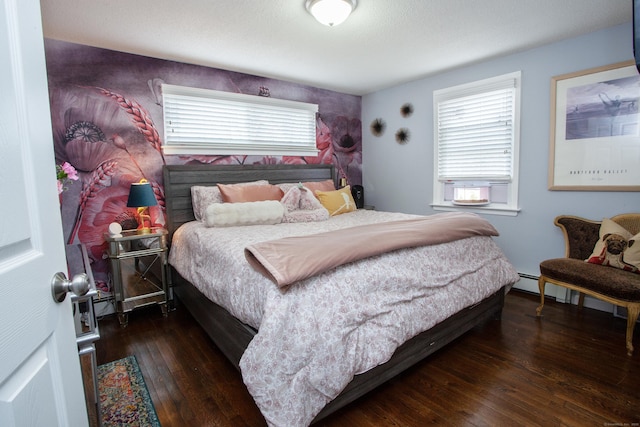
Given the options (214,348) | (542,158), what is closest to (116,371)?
(214,348)

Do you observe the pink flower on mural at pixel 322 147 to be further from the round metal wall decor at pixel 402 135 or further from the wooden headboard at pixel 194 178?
the round metal wall decor at pixel 402 135

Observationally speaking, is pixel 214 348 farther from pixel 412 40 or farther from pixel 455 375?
pixel 412 40

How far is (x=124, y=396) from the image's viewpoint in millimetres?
1842

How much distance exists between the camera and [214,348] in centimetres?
233

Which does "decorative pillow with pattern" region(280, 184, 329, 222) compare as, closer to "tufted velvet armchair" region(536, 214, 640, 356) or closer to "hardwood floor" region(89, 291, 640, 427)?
"hardwood floor" region(89, 291, 640, 427)

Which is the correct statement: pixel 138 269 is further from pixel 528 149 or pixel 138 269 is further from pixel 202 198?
pixel 528 149

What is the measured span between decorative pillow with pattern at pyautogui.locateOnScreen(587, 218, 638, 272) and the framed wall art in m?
0.40

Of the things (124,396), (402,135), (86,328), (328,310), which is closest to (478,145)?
(402,135)

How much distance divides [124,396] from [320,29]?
2843mm

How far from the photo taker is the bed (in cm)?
142

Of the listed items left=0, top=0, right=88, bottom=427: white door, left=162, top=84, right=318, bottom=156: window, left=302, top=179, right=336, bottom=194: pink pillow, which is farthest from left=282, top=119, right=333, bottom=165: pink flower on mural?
left=0, top=0, right=88, bottom=427: white door

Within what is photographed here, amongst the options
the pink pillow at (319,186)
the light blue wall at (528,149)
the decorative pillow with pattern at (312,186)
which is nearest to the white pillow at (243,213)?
the decorative pillow with pattern at (312,186)

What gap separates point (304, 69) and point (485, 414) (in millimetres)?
3378

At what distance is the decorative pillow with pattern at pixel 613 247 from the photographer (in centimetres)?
239
